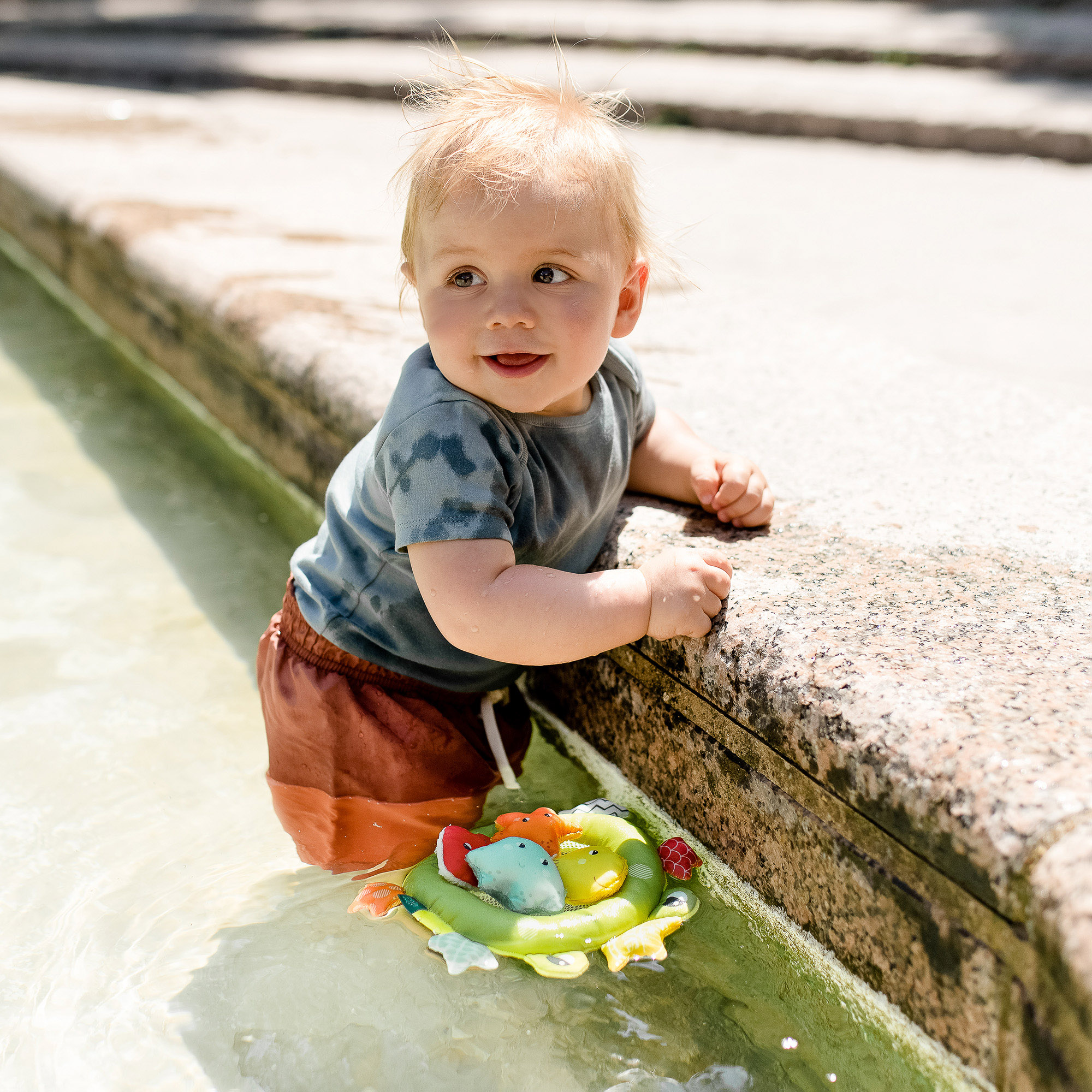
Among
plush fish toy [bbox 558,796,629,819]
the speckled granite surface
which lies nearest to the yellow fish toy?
plush fish toy [bbox 558,796,629,819]

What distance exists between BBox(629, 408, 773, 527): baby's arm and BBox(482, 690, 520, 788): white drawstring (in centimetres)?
48

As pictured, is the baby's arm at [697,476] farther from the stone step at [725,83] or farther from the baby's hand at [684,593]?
the stone step at [725,83]

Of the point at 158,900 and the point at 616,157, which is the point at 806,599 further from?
the point at 158,900

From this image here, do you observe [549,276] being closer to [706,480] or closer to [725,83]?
[706,480]

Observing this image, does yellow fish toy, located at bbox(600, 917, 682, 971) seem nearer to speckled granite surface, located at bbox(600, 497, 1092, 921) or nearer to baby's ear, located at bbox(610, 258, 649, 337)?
speckled granite surface, located at bbox(600, 497, 1092, 921)

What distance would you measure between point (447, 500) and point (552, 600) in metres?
0.20

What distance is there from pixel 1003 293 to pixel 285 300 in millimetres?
2356

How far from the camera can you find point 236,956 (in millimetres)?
1736

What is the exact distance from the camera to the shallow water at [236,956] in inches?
60.6

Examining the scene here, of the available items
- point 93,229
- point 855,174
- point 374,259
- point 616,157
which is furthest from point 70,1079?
point 855,174

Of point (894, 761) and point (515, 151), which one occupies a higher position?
point (515, 151)

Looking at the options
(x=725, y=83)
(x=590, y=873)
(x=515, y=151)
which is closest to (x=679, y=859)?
(x=590, y=873)

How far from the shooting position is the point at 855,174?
18.1ft

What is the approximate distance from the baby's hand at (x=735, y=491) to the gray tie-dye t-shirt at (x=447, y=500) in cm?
14
